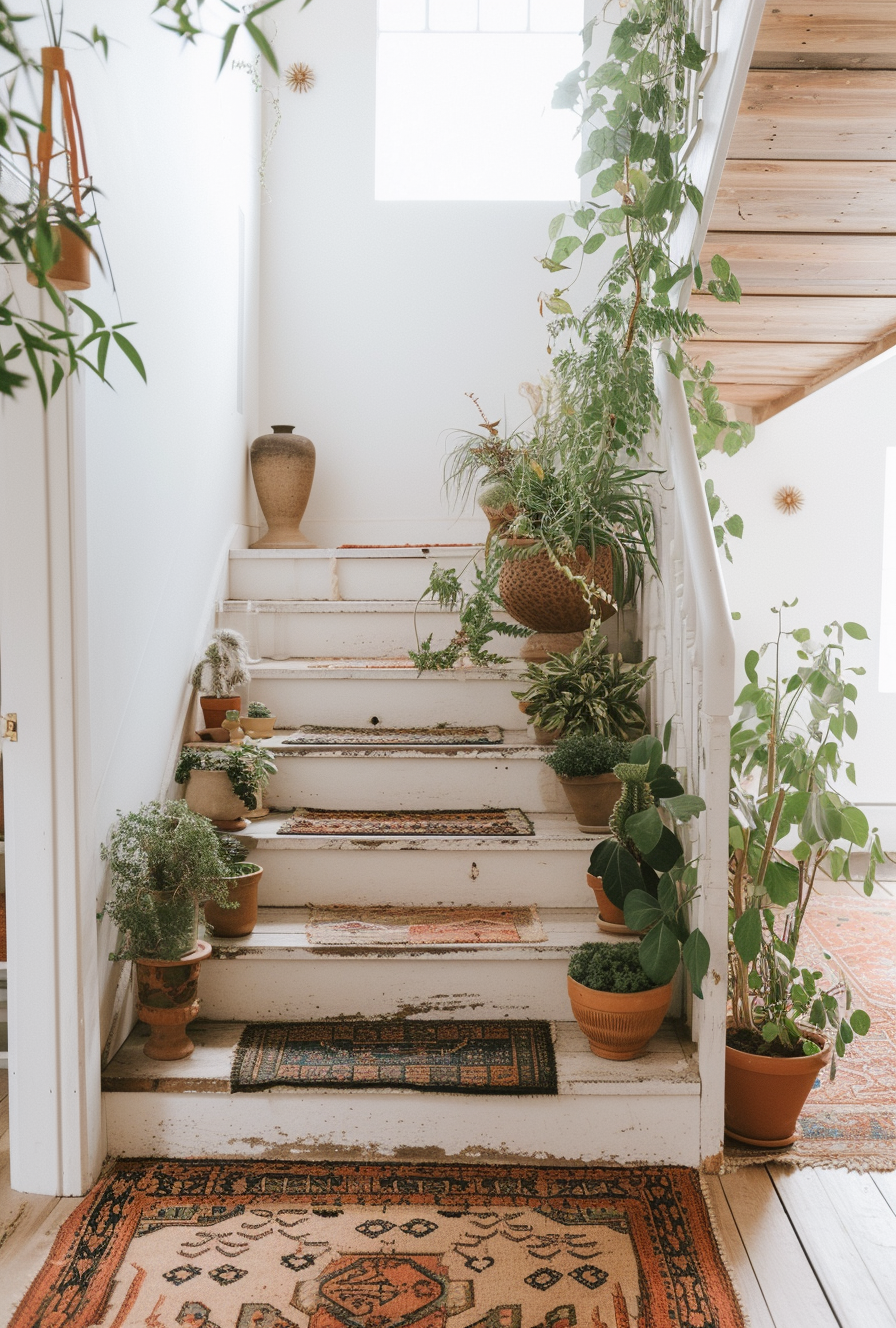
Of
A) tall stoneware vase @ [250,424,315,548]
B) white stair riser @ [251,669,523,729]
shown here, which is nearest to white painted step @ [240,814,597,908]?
white stair riser @ [251,669,523,729]

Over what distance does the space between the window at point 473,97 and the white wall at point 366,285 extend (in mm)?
162

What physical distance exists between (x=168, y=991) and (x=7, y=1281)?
0.58 metres

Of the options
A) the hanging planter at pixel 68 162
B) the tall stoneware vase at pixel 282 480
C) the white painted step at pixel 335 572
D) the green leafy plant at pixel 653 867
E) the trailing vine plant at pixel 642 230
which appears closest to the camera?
the hanging planter at pixel 68 162

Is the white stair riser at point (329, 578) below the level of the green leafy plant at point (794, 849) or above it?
above

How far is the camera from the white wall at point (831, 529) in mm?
4812

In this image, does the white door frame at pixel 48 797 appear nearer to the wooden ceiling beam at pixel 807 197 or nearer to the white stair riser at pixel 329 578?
the wooden ceiling beam at pixel 807 197

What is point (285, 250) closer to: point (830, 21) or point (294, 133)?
point (294, 133)

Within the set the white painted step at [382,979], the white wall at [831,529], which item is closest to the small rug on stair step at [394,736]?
the white painted step at [382,979]

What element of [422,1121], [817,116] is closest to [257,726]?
[422,1121]

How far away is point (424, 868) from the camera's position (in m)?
2.56

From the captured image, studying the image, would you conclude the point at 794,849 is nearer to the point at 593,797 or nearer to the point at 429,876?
the point at 593,797

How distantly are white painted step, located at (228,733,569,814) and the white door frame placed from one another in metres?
0.84

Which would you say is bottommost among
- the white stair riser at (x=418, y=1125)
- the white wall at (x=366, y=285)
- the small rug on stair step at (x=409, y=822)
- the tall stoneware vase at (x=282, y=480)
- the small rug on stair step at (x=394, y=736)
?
the white stair riser at (x=418, y=1125)

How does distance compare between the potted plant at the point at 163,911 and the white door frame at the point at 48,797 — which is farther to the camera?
the potted plant at the point at 163,911
